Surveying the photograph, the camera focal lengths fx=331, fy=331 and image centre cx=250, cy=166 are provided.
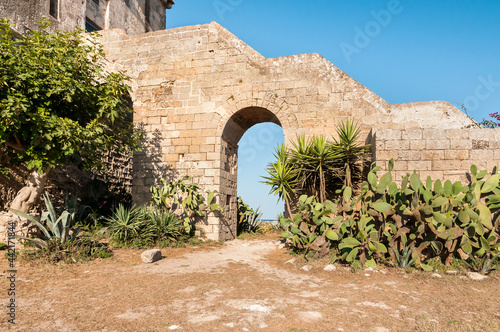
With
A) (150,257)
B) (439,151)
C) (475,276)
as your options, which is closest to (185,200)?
(150,257)

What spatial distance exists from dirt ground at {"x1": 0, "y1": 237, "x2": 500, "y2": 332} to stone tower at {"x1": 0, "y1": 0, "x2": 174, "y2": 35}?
8.51 m

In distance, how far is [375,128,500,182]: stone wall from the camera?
5879mm

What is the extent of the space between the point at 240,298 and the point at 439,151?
4.52 meters

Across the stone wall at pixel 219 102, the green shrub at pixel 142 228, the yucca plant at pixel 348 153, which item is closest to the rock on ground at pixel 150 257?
the green shrub at pixel 142 228

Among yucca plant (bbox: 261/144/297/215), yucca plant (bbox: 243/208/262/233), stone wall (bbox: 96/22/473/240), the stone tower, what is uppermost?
the stone tower

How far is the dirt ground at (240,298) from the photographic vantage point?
10.6ft

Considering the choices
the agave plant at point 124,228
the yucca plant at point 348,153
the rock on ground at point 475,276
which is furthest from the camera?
the agave plant at point 124,228

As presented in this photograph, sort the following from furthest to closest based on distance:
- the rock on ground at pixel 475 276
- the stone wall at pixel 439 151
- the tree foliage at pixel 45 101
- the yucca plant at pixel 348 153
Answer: the yucca plant at pixel 348 153, the stone wall at pixel 439 151, the tree foliage at pixel 45 101, the rock on ground at pixel 475 276

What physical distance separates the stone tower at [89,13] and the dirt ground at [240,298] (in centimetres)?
851

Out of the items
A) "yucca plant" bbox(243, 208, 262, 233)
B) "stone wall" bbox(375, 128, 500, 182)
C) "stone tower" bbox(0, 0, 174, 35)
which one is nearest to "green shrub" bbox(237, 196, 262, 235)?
"yucca plant" bbox(243, 208, 262, 233)

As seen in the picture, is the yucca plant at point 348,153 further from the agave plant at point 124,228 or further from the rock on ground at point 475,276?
the agave plant at point 124,228

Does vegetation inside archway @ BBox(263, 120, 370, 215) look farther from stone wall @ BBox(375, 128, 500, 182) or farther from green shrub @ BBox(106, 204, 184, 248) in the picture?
green shrub @ BBox(106, 204, 184, 248)

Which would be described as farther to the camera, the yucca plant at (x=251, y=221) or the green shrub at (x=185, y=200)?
the yucca plant at (x=251, y=221)

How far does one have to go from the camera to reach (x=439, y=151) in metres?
6.04
